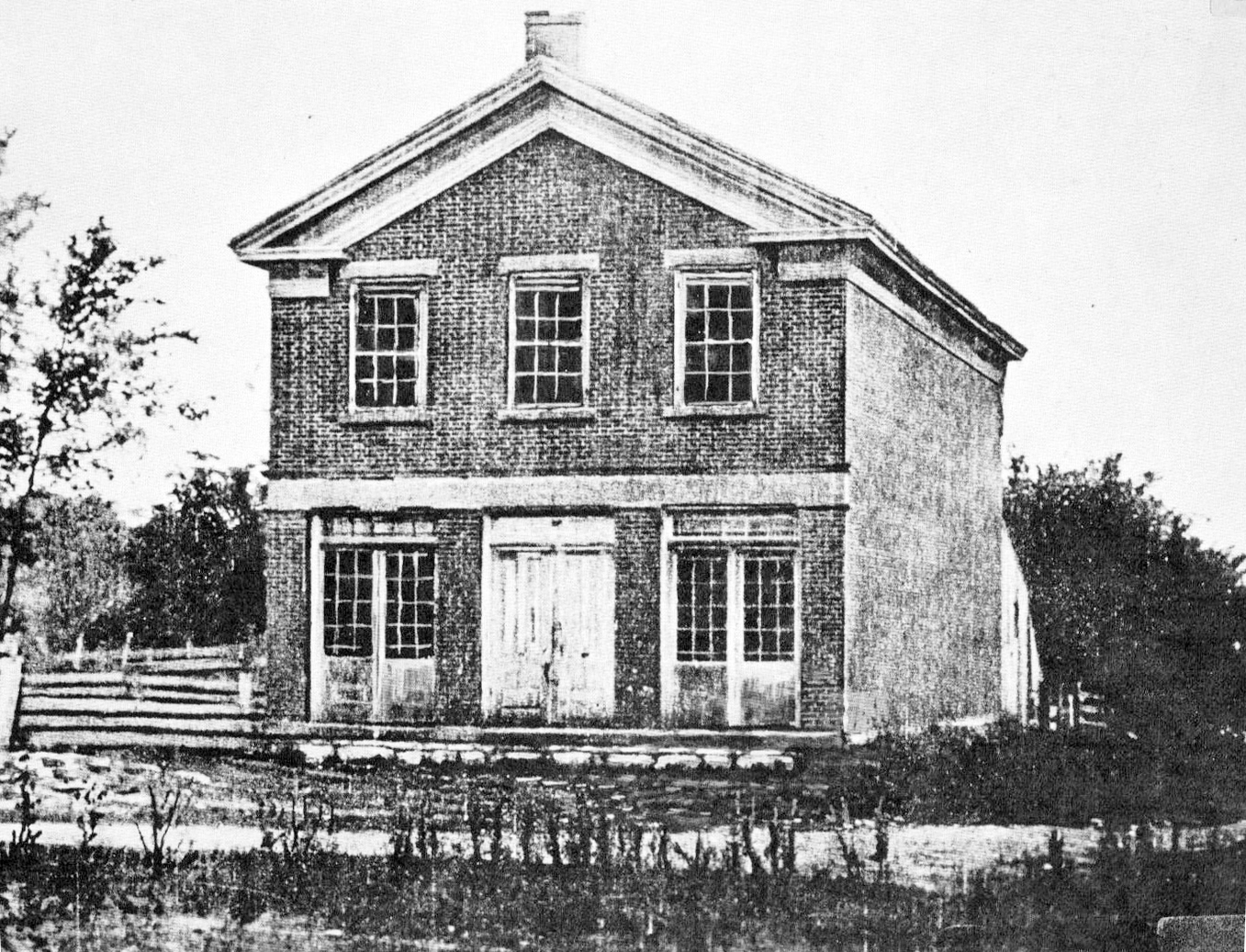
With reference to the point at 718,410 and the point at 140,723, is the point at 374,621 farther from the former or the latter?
the point at 718,410

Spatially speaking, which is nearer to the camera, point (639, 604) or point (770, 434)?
point (770, 434)

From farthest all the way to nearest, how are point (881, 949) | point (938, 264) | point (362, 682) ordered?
point (362, 682) < point (938, 264) < point (881, 949)

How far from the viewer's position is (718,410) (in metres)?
7.24

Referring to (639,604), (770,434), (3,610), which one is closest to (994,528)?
(770,434)

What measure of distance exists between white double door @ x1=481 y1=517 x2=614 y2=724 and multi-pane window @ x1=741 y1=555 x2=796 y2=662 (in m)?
0.67

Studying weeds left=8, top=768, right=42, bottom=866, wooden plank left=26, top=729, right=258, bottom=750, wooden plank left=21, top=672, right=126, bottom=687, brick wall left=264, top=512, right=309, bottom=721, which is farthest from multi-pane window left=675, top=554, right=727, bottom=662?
weeds left=8, top=768, right=42, bottom=866

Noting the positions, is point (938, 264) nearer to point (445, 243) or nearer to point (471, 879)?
point (445, 243)

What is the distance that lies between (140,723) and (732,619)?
281cm

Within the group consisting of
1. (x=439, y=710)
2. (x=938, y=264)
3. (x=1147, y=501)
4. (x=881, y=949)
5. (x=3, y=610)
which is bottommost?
(x=881, y=949)

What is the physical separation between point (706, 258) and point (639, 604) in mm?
1732

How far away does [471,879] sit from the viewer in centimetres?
659

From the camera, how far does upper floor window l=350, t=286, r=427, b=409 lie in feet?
24.8

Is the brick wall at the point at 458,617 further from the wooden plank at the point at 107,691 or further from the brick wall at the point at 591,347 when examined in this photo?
the wooden plank at the point at 107,691

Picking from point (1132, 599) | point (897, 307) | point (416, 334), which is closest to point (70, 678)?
point (416, 334)
